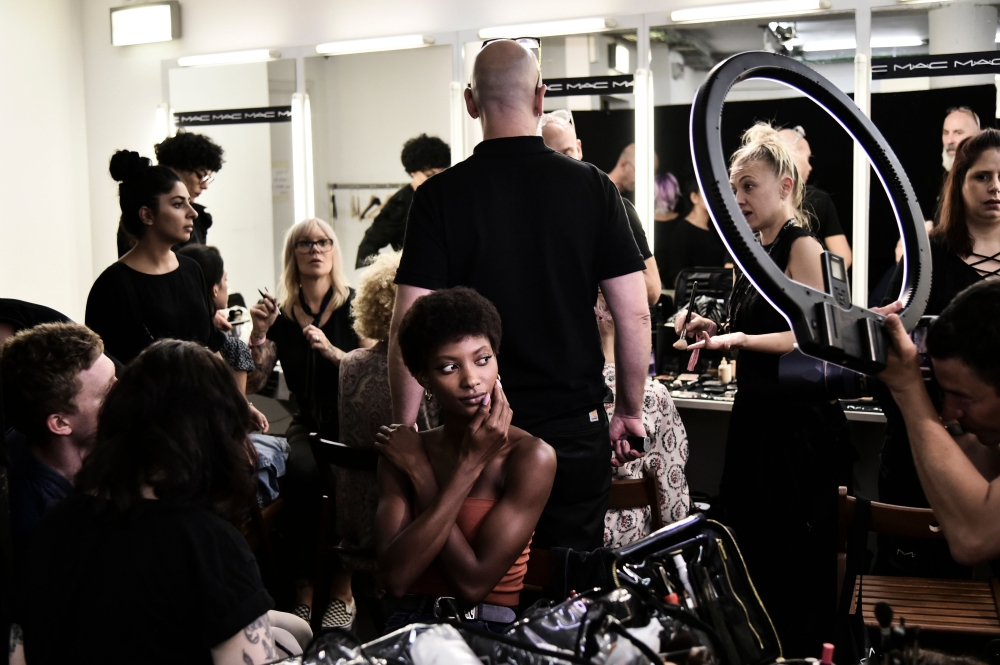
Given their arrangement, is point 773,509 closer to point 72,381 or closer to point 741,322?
point 741,322

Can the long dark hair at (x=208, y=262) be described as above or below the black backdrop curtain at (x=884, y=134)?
below

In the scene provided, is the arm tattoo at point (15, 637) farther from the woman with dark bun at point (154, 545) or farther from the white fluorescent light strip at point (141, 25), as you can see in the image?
the white fluorescent light strip at point (141, 25)

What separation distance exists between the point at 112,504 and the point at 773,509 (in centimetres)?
188

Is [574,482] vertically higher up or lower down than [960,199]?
lower down

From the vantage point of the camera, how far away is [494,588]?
1739mm

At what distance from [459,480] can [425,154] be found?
3462mm

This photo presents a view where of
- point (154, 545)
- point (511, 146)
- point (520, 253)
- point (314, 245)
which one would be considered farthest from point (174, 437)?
point (314, 245)

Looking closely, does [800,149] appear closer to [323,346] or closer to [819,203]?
[819,203]

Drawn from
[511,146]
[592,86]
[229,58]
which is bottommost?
[511,146]

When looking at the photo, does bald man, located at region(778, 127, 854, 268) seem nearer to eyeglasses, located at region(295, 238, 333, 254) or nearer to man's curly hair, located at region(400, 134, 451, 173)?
man's curly hair, located at region(400, 134, 451, 173)

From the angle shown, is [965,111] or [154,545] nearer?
[154,545]

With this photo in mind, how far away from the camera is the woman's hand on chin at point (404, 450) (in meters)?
1.80

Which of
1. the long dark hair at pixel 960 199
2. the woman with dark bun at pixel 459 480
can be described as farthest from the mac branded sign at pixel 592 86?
the woman with dark bun at pixel 459 480

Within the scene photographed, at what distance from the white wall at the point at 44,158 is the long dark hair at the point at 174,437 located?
15.3 feet
